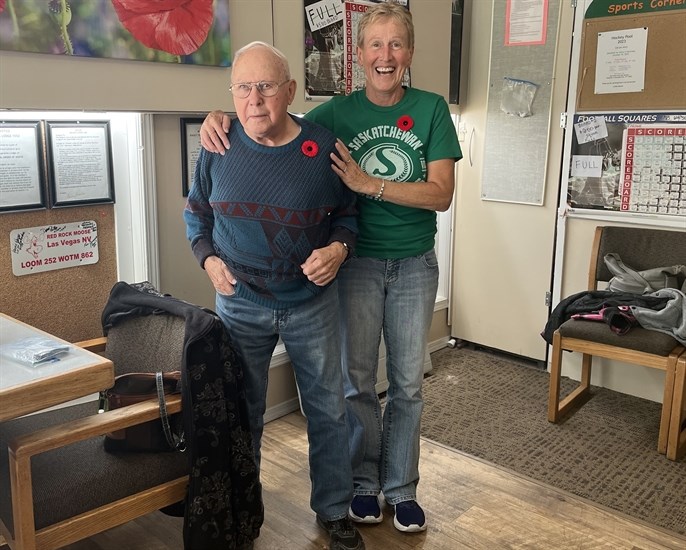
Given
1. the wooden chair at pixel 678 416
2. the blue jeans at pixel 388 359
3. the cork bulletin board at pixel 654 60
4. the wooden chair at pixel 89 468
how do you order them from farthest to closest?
the cork bulletin board at pixel 654 60 < the wooden chair at pixel 678 416 < the blue jeans at pixel 388 359 < the wooden chair at pixel 89 468

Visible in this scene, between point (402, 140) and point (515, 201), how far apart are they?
1785 millimetres

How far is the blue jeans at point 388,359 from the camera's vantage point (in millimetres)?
2047

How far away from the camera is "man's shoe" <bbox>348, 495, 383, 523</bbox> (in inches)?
87.0

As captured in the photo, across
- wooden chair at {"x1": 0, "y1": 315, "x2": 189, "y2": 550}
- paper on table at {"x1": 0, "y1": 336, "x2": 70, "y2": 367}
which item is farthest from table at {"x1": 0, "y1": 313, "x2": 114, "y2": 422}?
wooden chair at {"x1": 0, "y1": 315, "x2": 189, "y2": 550}

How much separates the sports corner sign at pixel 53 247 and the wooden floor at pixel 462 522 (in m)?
0.86

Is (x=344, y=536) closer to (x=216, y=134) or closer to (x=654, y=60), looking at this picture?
(x=216, y=134)

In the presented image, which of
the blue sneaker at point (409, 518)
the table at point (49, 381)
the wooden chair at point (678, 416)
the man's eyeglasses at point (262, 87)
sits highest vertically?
the man's eyeglasses at point (262, 87)

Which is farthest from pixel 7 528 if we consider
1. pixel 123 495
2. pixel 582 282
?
pixel 582 282

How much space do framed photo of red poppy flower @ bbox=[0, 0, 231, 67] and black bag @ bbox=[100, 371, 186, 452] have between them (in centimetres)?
95

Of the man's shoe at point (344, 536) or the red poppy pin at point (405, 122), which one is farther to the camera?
the man's shoe at point (344, 536)

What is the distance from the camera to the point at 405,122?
Answer: 195 cm

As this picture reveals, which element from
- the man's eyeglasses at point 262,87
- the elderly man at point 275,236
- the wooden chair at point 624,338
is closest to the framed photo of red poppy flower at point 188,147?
the elderly man at point 275,236

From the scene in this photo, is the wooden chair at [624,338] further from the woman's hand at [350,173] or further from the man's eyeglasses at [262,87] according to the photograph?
the man's eyeglasses at [262,87]

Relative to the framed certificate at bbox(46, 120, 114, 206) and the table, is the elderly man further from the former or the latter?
the framed certificate at bbox(46, 120, 114, 206)
